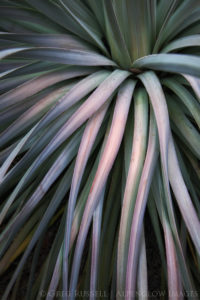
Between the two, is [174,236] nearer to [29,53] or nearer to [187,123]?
[187,123]

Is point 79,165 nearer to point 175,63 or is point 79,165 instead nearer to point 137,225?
point 137,225

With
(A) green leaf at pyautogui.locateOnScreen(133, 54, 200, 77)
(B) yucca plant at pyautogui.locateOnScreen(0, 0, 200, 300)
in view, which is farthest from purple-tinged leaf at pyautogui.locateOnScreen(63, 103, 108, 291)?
(A) green leaf at pyautogui.locateOnScreen(133, 54, 200, 77)

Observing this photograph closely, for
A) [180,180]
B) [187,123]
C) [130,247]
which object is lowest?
[130,247]

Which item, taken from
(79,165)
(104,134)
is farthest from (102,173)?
(104,134)

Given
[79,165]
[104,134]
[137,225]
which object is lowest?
[137,225]

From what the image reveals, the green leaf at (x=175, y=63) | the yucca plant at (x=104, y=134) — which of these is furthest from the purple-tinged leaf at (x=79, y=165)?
the green leaf at (x=175, y=63)

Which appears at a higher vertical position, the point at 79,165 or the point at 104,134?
the point at 104,134

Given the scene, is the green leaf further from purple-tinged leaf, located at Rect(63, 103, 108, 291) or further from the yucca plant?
purple-tinged leaf, located at Rect(63, 103, 108, 291)

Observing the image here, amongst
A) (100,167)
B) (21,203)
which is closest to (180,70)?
(100,167)
